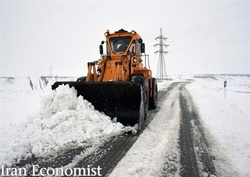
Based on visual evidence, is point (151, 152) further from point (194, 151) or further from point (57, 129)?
point (57, 129)

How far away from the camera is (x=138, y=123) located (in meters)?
5.08

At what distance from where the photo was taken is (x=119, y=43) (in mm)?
7559

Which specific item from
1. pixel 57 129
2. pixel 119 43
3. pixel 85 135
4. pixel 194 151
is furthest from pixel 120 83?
pixel 119 43

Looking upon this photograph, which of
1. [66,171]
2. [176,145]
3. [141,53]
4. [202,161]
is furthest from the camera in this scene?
[141,53]

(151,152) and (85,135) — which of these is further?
(85,135)

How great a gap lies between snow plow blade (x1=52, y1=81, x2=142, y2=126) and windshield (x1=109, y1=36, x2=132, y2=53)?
99.1 inches

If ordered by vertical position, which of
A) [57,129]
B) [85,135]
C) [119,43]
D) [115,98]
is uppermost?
[119,43]

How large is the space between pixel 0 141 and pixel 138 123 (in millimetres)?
2987

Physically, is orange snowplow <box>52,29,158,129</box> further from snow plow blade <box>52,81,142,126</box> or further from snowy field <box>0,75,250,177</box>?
snowy field <box>0,75,250,177</box>

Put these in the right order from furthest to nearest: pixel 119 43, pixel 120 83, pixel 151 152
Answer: pixel 119 43
pixel 120 83
pixel 151 152

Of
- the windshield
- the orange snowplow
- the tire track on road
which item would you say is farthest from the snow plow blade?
the windshield

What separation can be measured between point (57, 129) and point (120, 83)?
186 centimetres

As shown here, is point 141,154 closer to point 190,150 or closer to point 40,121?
point 190,150

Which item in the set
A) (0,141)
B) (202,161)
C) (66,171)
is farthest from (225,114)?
(0,141)
